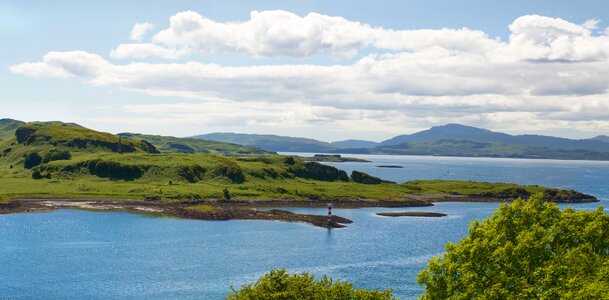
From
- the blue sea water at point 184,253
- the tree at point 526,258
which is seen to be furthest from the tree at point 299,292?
the blue sea water at point 184,253

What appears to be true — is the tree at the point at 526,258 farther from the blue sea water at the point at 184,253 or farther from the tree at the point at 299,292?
the blue sea water at the point at 184,253

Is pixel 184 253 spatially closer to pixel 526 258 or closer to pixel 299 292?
pixel 299 292

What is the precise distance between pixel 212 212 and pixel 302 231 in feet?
135

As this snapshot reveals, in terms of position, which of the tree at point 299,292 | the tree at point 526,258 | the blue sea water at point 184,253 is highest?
the tree at point 526,258

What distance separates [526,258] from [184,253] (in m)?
98.5

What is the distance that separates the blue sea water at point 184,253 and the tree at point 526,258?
4939 centimetres

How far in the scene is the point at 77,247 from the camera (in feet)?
449

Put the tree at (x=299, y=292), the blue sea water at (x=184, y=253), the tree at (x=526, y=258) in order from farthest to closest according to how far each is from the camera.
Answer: the blue sea water at (x=184, y=253) < the tree at (x=299, y=292) < the tree at (x=526, y=258)

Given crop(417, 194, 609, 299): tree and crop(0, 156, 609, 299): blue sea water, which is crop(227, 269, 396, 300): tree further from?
crop(0, 156, 609, 299): blue sea water

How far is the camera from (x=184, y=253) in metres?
134

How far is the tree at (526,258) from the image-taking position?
46.2 metres

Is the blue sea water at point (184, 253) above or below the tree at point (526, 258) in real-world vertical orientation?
below

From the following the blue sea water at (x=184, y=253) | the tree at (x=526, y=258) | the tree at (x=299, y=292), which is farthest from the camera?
the blue sea water at (x=184, y=253)

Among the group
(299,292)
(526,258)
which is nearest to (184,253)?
(299,292)
